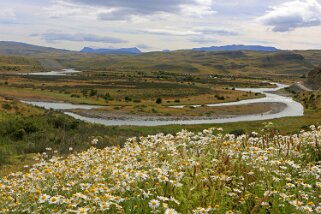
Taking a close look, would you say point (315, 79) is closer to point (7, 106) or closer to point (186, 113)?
point (186, 113)

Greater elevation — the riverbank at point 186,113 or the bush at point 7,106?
the bush at point 7,106

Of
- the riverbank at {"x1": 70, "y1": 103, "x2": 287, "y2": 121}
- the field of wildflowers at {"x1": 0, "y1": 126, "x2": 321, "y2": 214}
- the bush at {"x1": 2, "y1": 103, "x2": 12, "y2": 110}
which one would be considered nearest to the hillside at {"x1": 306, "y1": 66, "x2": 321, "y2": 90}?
the riverbank at {"x1": 70, "y1": 103, "x2": 287, "y2": 121}

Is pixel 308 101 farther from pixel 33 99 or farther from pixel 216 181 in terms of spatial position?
pixel 216 181

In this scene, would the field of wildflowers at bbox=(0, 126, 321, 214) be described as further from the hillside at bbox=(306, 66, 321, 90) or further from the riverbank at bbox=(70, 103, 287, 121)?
the hillside at bbox=(306, 66, 321, 90)

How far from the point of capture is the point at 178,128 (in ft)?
119

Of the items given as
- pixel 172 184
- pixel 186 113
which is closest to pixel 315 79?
pixel 186 113

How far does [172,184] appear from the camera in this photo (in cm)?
505

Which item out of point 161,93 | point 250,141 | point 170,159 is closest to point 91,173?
point 170,159

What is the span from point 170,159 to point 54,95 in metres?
63.6

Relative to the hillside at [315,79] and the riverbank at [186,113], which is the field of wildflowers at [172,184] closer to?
the riverbank at [186,113]

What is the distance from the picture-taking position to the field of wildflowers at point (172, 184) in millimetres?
4832

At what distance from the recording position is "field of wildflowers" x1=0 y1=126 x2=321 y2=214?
15.9 feet

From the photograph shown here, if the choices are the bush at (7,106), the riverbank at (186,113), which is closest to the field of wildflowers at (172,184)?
the bush at (7,106)

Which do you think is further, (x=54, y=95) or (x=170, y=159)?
(x=54, y=95)
